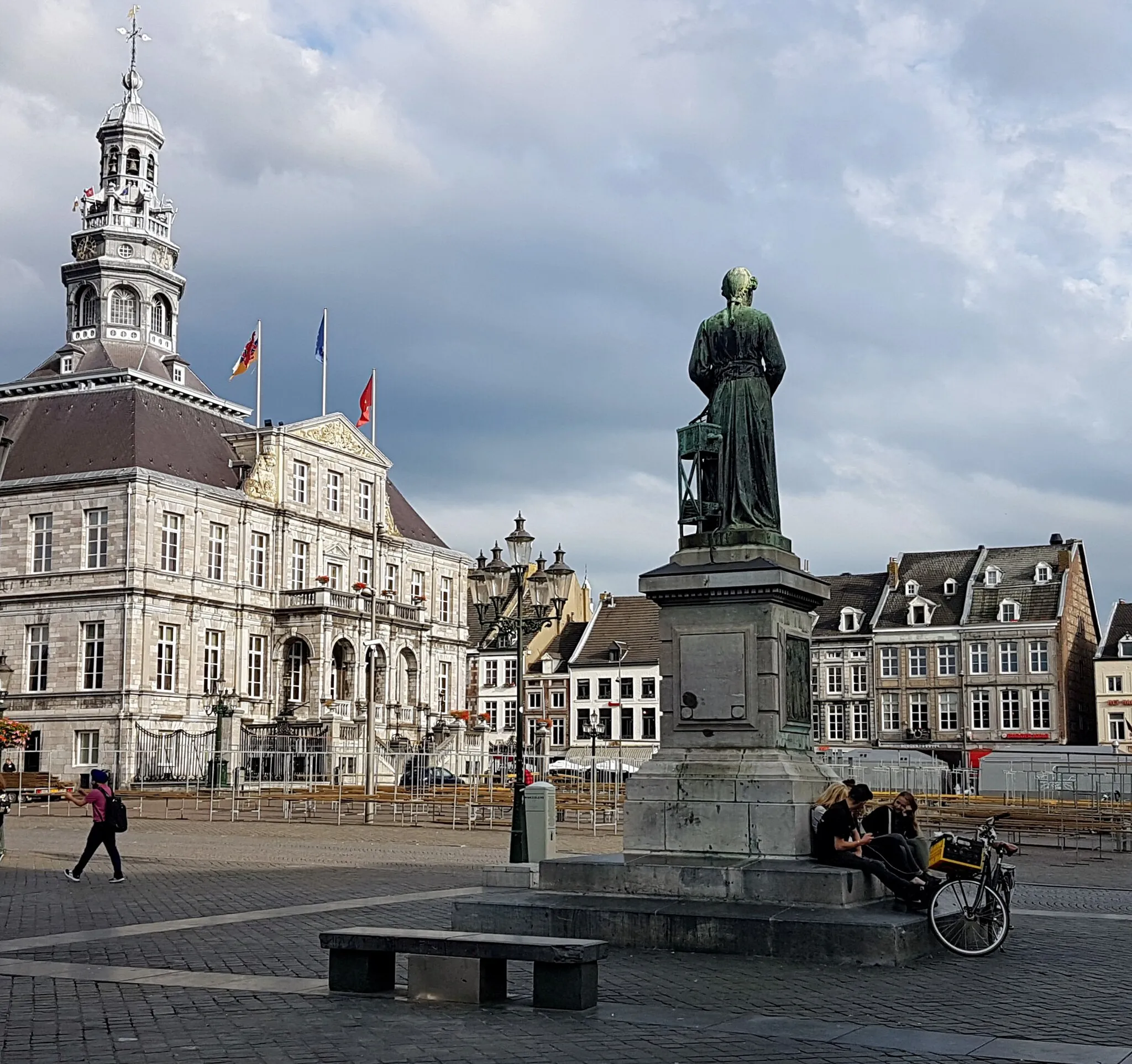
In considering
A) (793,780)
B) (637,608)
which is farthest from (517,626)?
(637,608)

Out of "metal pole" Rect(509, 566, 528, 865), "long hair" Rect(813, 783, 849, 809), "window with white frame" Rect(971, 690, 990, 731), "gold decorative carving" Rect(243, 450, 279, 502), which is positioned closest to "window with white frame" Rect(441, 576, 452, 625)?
"gold decorative carving" Rect(243, 450, 279, 502)

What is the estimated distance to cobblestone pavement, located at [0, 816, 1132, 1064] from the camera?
8.36 meters

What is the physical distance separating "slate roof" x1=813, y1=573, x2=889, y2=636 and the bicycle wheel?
6529 cm

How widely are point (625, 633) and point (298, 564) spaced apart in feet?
75.5

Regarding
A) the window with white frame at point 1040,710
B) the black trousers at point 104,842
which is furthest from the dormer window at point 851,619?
the black trousers at point 104,842

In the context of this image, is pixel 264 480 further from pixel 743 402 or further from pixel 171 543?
pixel 743 402

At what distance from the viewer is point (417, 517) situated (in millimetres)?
79812

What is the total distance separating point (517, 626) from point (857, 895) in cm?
1145

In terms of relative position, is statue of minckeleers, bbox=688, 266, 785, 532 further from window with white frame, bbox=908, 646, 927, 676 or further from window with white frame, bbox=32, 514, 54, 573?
window with white frame, bbox=908, 646, 927, 676

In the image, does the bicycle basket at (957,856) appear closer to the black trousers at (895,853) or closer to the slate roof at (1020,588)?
the black trousers at (895,853)

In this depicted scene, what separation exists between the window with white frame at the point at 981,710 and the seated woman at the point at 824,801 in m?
62.9

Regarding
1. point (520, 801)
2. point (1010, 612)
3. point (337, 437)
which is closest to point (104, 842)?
point (520, 801)

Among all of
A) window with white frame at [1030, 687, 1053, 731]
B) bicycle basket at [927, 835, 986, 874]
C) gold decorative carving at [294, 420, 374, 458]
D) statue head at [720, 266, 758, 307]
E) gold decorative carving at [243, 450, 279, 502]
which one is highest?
gold decorative carving at [294, 420, 374, 458]

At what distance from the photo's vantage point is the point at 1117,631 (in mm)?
74438
